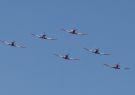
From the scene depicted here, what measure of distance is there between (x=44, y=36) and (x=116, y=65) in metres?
27.6

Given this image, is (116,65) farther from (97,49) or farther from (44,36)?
(44,36)

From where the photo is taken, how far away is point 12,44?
14238 cm

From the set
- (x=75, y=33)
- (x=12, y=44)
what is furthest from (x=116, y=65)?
(x=12, y=44)

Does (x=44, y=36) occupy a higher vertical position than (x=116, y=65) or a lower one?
higher

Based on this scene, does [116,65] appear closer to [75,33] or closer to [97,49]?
[97,49]

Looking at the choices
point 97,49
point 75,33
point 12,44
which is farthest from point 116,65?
point 12,44

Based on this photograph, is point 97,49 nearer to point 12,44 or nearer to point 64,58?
point 64,58

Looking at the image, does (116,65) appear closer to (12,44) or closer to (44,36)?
(44,36)

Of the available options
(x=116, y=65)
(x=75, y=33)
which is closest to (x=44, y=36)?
(x=75, y=33)

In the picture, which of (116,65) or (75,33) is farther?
(116,65)

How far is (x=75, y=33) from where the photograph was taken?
452 feet

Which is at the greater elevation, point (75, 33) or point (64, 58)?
point (75, 33)

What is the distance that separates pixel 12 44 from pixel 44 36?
11.5 meters

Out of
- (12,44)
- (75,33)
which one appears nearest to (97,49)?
(75,33)
